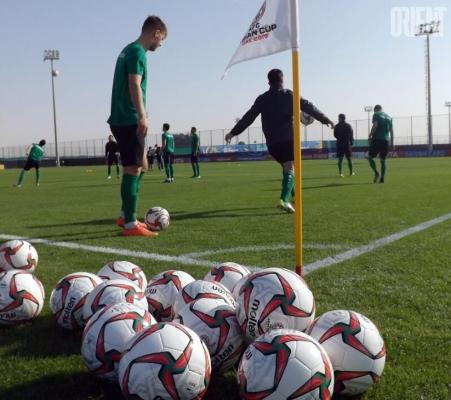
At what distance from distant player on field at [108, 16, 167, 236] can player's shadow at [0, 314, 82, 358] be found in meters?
3.35

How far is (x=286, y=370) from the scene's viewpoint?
2277mm

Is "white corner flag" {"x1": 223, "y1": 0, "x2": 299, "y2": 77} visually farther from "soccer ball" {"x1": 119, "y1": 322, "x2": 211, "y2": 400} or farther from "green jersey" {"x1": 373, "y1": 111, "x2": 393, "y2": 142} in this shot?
"green jersey" {"x1": 373, "y1": 111, "x2": 393, "y2": 142}

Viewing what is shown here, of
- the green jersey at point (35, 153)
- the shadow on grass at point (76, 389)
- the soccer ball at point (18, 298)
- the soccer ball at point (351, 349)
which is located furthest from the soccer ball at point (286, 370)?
the green jersey at point (35, 153)

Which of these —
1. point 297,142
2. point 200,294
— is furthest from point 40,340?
point 297,142

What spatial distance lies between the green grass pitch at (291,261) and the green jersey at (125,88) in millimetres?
1542

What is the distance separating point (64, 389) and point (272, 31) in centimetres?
305

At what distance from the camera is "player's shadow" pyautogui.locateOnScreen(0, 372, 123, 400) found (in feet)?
8.27

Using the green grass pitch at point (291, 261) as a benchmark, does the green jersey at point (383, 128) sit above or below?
above

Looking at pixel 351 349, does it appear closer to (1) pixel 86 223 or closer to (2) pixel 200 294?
(2) pixel 200 294

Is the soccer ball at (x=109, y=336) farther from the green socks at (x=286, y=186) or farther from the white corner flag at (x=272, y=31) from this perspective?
the green socks at (x=286, y=186)

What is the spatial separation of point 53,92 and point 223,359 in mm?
60803

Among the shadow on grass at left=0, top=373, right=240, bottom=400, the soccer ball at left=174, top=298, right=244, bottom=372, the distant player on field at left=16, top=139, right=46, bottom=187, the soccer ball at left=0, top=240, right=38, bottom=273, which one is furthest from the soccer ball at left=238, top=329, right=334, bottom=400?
the distant player on field at left=16, top=139, right=46, bottom=187

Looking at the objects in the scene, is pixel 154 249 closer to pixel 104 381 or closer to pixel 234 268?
pixel 234 268

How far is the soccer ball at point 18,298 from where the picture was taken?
351 cm
